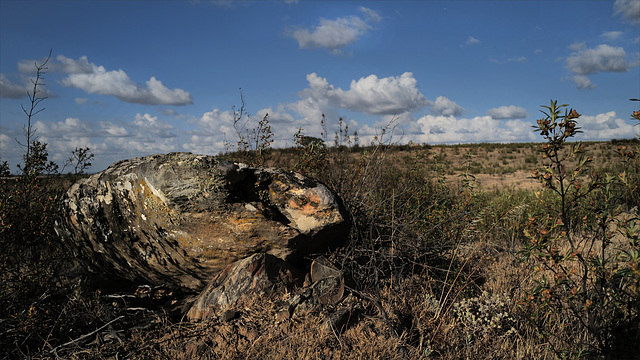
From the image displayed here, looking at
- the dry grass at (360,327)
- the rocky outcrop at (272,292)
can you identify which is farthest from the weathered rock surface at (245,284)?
the dry grass at (360,327)

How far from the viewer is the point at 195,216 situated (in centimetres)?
351

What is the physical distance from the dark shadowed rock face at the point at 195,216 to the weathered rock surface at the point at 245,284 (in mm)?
193

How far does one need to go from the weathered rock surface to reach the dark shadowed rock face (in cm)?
19

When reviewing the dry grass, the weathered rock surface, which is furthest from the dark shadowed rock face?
Answer: the dry grass

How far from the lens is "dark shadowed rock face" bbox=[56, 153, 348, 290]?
11.6 feet

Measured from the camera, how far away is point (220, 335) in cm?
295

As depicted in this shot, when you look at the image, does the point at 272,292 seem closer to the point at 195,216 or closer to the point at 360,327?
the point at 360,327

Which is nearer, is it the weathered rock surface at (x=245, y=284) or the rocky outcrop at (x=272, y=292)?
the rocky outcrop at (x=272, y=292)

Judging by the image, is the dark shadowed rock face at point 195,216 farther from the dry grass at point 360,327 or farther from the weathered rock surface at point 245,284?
the dry grass at point 360,327

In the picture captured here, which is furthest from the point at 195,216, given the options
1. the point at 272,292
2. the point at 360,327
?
the point at 360,327

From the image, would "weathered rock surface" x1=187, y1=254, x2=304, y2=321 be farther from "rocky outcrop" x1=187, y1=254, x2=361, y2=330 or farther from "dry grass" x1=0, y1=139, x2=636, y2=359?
"dry grass" x1=0, y1=139, x2=636, y2=359

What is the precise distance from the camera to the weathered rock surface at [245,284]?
3.33 meters

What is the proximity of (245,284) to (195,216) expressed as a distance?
2.60 feet

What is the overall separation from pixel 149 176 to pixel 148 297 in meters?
1.36
